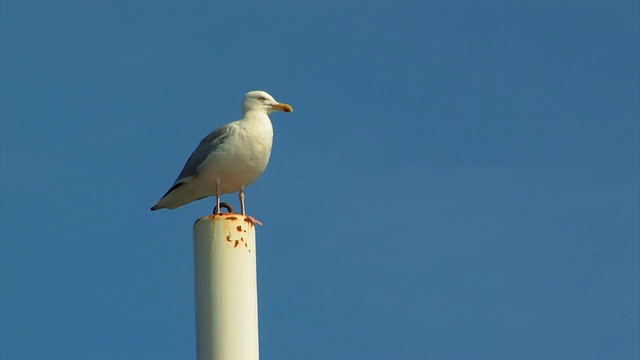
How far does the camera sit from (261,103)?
13547 mm

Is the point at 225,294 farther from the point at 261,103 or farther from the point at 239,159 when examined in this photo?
the point at 261,103

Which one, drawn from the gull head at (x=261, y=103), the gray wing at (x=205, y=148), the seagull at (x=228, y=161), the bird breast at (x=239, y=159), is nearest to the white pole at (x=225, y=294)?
the seagull at (x=228, y=161)

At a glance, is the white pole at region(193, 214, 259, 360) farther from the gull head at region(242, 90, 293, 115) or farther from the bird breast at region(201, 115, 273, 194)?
the gull head at region(242, 90, 293, 115)

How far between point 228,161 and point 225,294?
11.1 ft

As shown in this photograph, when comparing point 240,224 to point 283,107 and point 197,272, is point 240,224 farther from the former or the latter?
point 283,107

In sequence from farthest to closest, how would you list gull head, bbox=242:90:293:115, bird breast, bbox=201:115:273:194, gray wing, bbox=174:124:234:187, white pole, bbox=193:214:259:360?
gull head, bbox=242:90:293:115 → gray wing, bbox=174:124:234:187 → bird breast, bbox=201:115:273:194 → white pole, bbox=193:214:259:360

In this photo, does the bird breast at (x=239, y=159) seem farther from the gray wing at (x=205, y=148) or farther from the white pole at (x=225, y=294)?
the white pole at (x=225, y=294)

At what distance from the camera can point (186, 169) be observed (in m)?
13.2

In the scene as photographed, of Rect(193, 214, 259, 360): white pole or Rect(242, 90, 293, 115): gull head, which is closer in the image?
Rect(193, 214, 259, 360): white pole

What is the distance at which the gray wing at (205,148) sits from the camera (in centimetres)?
1266

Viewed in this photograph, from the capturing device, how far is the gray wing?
1266 cm

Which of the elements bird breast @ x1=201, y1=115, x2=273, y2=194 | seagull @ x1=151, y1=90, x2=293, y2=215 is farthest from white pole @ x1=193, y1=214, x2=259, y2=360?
bird breast @ x1=201, y1=115, x2=273, y2=194

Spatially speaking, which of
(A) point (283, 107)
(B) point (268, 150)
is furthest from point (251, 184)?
(A) point (283, 107)

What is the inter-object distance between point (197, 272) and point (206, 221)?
1.61ft
